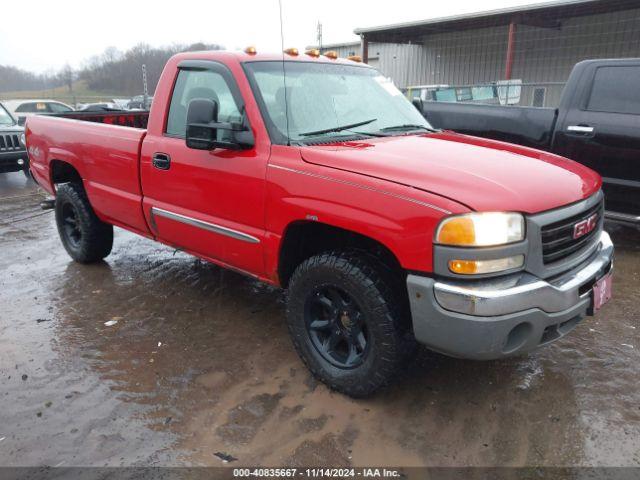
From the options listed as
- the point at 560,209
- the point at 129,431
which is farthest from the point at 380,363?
the point at 129,431

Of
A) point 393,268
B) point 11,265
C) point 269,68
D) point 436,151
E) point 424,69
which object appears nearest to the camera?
point 393,268

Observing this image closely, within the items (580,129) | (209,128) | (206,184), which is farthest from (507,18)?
(209,128)

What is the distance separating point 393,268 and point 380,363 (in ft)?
1.62

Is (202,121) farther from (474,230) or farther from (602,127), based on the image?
(602,127)

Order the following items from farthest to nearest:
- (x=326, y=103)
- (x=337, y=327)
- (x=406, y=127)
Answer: (x=406, y=127) < (x=326, y=103) < (x=337, y=327)

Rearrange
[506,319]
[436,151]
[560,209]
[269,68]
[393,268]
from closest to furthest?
[506,319]
[560,209]
[393,268]
[436,151]
[269,68]

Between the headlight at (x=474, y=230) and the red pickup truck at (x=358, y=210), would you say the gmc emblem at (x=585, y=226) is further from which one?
the headlight at (x=474, y=230)

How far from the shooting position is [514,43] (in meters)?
18.4

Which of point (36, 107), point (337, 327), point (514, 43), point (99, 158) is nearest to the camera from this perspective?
point (337, 327)

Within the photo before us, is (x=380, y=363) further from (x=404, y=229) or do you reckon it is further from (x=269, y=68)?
(x=269, y=68)

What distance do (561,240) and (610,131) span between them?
308cm

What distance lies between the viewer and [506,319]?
226cm

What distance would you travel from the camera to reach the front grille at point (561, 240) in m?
2.42

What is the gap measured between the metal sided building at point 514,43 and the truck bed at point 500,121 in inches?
327
